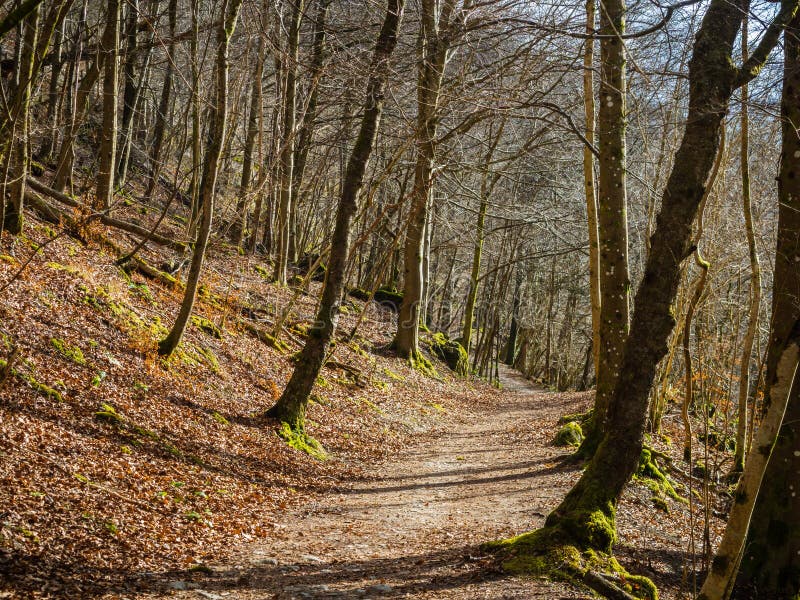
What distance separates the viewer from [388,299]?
22.9 meters

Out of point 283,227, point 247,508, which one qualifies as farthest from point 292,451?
point 283,227

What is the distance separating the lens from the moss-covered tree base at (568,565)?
15.4 ft

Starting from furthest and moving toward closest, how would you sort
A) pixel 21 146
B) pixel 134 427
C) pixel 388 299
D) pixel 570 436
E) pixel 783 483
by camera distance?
→ pixel 388 299 < pixel 570 436 < pixel 21 146 < pixel 134 427 < pixel 783 483

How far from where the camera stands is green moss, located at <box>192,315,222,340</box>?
36.9ft

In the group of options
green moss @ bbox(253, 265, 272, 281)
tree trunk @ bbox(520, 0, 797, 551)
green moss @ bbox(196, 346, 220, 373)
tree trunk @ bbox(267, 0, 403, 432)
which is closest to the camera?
tree trunk @ bbox(520, 0, 797, 551)

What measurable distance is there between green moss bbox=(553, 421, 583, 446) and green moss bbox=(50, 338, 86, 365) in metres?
7.56

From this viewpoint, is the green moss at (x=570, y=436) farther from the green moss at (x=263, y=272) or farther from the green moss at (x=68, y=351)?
the green moss at (x=263, y=272)

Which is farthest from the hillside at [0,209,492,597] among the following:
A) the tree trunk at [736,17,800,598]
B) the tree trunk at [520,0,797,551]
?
the tree trunk at [736,17,800,598]

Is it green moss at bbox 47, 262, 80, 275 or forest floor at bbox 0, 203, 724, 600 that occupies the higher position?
green moss at bbox 47, 262, 80, 275

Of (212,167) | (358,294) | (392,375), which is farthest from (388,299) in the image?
(212,167)

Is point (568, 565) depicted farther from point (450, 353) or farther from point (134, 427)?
point (450, 353)

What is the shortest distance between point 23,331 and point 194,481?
8.91ft

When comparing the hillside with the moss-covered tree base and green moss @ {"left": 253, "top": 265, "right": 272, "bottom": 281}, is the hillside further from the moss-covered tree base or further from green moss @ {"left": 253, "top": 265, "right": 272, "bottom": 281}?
green moss @ {"left": 253, "top": 265, "right": 272, "bottom": 281}

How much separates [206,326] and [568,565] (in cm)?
839
